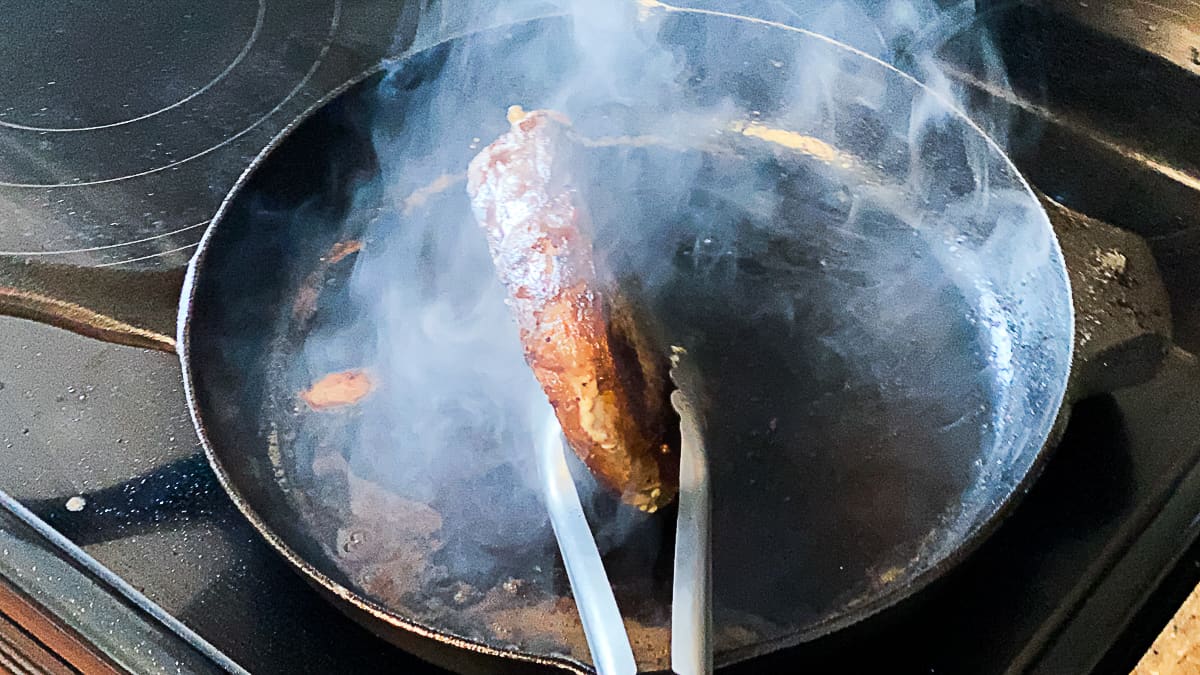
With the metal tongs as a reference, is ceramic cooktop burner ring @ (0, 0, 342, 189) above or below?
above

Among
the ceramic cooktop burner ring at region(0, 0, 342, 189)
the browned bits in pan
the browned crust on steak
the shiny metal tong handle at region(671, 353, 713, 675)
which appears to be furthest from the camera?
the ceramic cooktop burner ring at region(0, 0, 342, 189)

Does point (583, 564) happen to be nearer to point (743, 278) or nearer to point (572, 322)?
point (572, 322)

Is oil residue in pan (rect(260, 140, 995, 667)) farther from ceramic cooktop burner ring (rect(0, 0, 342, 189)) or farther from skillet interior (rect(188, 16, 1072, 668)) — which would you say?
ceramic cooktop burner ring (rect(0, 0, 342, 189))

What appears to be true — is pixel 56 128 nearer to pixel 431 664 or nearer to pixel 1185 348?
pixel 431 664

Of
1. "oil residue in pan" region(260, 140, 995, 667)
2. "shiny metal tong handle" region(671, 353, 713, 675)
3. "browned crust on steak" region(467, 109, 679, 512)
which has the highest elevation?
"browned crust on steak" region(467, 109, 679, 512)

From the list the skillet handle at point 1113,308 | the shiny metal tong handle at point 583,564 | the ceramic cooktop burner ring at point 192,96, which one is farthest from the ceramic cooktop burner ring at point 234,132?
the skillet handle at point 1113,308

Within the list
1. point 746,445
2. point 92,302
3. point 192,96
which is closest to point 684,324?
point 746,445

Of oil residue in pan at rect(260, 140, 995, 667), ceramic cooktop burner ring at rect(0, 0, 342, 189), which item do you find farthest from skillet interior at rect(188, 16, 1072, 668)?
ceramic cooktop burner ring at rect(0, 0, 342, 189)
